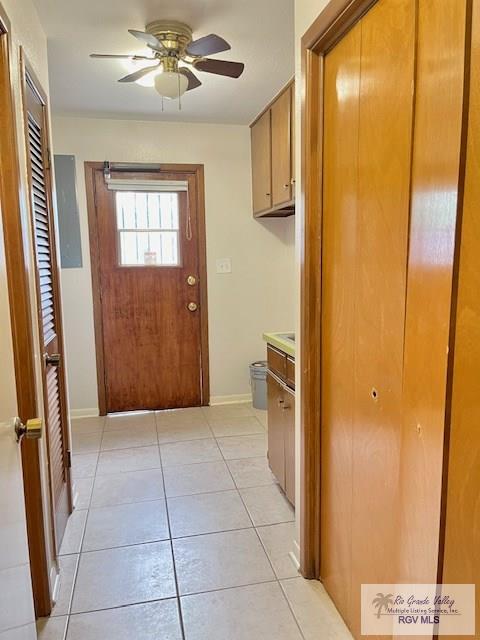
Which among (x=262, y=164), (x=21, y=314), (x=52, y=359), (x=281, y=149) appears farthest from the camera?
(x=262, y=164)

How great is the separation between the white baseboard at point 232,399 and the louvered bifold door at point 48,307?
6.11ft

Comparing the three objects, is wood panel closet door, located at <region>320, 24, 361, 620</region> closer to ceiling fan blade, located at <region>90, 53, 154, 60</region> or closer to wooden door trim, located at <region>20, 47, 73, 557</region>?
wooden door trim, located at <region>20, 47, 73, 557</region>

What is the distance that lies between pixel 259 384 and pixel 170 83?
8.11 feet

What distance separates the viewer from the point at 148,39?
205 centimetres

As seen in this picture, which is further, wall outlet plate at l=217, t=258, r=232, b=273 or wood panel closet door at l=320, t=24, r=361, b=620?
wall outlet plate at l=217, t=258, r=232, b=273

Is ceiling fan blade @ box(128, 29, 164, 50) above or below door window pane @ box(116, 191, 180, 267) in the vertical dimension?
above

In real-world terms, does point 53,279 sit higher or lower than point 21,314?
higher

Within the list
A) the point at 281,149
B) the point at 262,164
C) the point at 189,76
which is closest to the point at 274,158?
the point at 281,149

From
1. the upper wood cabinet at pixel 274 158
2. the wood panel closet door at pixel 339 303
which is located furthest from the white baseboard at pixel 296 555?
the upper wood cabinet at pixel 274 158

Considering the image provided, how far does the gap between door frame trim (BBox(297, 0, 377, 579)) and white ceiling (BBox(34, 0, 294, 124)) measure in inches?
28.9

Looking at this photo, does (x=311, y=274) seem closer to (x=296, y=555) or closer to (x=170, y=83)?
(x=296, y=555)

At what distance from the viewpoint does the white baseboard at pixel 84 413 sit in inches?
149

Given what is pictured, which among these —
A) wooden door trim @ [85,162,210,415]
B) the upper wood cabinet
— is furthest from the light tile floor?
the upper wood cabinet

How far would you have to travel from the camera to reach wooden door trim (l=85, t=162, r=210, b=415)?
361 cm
